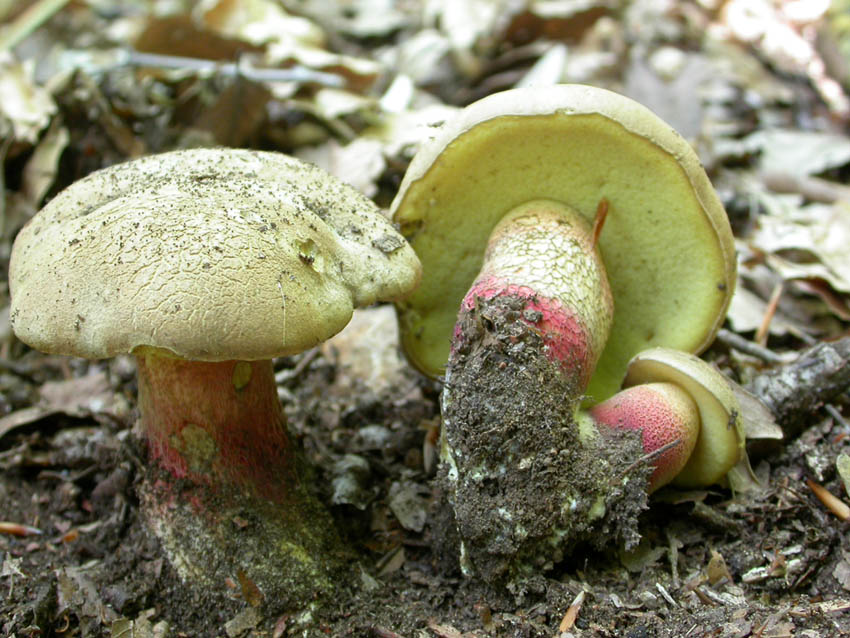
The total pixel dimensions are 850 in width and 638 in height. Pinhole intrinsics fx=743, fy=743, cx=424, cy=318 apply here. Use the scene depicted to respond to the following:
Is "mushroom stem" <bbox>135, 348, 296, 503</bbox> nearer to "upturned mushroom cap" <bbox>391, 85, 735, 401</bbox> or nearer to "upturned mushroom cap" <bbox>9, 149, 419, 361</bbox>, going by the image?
"upturned mushroom cap" <bbox>9, 149, 419, 361</bbox>

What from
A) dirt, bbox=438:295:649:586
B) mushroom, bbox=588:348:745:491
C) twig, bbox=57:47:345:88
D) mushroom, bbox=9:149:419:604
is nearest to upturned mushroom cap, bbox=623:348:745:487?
mushroom, bbox=588:348:745:491

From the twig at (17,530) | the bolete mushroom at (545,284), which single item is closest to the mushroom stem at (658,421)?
the bolete mushroom at (545,284)

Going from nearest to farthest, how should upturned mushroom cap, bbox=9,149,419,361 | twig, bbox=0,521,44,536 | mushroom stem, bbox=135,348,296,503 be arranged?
upturned mushroom cap, bbox=9,149,419,361, mushroom stem, bbox=135,348,296,503, twig, bbox=0,521,44,536

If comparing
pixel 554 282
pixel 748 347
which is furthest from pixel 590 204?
pixel 748 347

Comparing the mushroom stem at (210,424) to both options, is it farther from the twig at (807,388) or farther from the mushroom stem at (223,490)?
the twig at (807,388)

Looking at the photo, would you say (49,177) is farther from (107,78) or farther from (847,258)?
(847,258)
